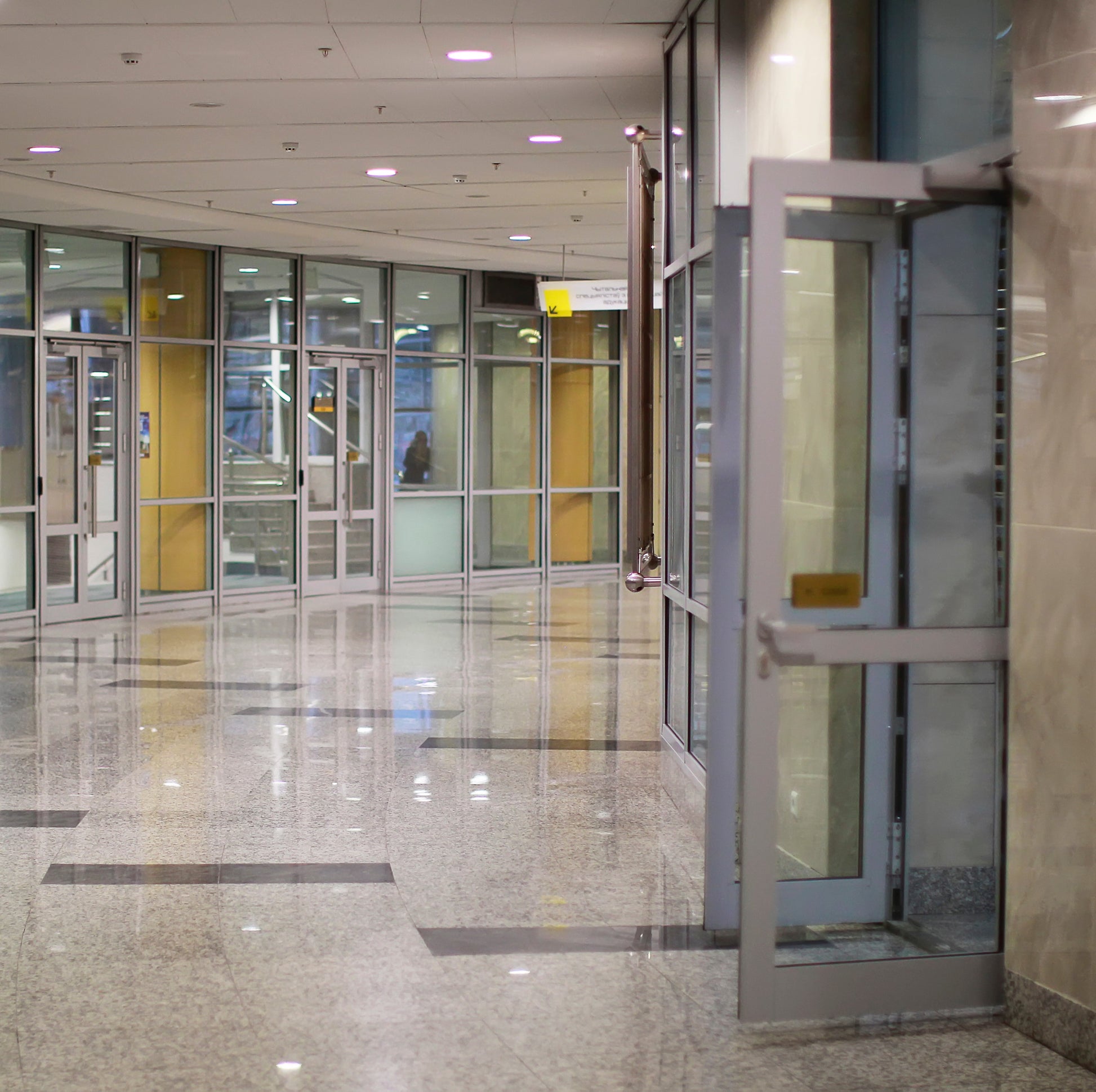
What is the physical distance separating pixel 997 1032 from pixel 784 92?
3025 mm

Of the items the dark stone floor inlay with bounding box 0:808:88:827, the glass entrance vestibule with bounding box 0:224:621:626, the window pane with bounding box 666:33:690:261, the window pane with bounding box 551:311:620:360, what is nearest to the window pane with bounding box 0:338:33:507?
the glass entrance vestibule with bounding box 0:224:621:626

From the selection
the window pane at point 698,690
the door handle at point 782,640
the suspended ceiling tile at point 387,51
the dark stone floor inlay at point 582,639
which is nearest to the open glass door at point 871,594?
the door handle at point 782,640

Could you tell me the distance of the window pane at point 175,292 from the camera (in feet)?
42.5

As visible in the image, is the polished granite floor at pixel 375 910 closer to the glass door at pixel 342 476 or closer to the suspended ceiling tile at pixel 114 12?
the suspended ceiling tile at pixel 114 12

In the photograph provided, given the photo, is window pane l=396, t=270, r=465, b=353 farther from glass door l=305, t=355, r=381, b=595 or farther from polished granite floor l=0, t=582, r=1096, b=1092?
polished granite floor l=0, t=582, r=1096, b=1092

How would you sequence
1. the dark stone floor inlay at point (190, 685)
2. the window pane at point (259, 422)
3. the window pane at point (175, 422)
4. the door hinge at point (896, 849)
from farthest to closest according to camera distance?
1. the window pane at point (259, 422)
2. the window pane at point (175, 422)
3. the dark stone floor inlay at point (190, 685)
4. the door hinge at point (896, 849)

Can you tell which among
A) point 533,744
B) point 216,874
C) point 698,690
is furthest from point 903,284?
point 533,744

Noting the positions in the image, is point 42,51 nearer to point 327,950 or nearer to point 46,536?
point 327,950

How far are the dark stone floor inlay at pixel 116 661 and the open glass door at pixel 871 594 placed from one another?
258 inches

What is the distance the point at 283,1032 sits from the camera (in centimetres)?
352

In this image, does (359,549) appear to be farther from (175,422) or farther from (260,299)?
(260,299)

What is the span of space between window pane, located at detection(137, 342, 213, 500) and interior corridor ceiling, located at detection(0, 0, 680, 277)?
116 cm

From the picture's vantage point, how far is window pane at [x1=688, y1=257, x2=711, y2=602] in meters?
5.86

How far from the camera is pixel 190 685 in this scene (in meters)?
8.73
